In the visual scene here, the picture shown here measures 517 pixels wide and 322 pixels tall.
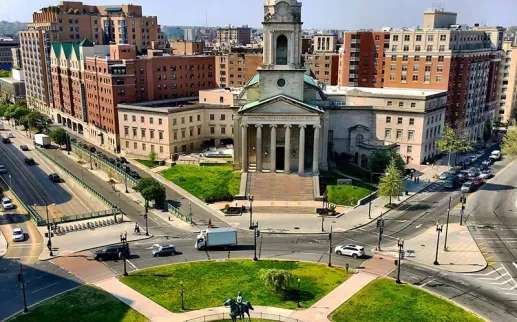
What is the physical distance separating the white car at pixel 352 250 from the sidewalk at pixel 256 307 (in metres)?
5.23

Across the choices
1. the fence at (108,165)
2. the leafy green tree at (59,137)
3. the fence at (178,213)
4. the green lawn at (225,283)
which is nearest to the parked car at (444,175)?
the green lawn at (225,283)

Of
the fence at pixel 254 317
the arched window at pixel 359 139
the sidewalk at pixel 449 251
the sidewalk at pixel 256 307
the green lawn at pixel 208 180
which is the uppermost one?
the arched window at pixel 359 139

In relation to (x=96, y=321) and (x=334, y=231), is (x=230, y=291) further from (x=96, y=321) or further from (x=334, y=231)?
(x=334, y=231)

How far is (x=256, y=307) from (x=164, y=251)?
A: 18.4 metres

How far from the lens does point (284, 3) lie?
91562 mm

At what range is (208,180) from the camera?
95.8 m

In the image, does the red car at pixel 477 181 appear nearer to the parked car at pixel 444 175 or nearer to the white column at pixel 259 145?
the parked car at pixel 444 175

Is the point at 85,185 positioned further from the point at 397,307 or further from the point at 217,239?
the point at 397,307

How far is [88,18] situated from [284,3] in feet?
373

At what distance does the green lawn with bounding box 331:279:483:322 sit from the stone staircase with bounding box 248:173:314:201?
33898 mm

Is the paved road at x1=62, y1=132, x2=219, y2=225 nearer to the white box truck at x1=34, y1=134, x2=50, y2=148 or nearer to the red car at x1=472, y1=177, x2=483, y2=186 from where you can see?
the red car at x1=472, y1=177, x2=483, y2=186

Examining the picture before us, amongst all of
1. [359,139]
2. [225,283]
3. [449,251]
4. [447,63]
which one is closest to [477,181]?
[359,139]

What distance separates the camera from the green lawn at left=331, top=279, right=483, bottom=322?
4938 cm

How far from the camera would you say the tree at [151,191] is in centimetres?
8312
